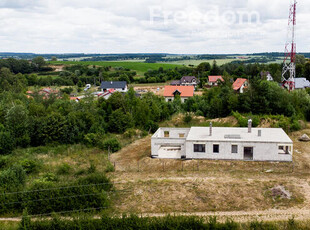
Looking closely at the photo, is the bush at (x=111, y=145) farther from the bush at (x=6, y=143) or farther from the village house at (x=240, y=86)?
the village house at (x=240, y=86)

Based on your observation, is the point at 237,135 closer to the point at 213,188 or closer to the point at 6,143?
the point at 213,188

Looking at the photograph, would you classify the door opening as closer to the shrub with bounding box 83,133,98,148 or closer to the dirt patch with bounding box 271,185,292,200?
the dirt patch with bounding box 271,185,292,200

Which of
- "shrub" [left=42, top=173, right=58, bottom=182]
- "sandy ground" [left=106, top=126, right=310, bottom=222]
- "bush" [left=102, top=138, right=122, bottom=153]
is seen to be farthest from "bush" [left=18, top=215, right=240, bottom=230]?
"bush" [left=102, top=138, right=122, bottom=153]

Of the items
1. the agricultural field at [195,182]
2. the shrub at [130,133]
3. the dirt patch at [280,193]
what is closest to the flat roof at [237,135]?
the agricultural field at [195,182]

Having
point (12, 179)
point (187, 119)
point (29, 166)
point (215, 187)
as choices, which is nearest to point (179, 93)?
point (187, 119)

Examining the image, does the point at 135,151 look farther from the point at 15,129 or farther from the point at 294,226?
the point at 294,226
